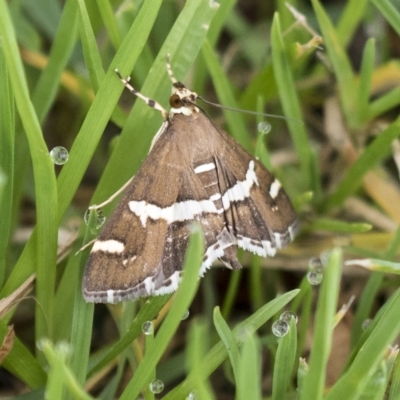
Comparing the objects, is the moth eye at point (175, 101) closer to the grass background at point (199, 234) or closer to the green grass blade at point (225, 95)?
the grass background at point (199, 234)

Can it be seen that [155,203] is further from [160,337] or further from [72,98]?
[72,98]

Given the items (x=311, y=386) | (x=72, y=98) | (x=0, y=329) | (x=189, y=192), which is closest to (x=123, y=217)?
(x=189, y=192)

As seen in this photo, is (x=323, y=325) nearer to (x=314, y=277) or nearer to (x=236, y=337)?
(x=236, y=337)

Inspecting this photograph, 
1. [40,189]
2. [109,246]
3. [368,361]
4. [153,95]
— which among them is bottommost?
[368,361]

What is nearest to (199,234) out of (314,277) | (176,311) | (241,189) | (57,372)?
(176,311)

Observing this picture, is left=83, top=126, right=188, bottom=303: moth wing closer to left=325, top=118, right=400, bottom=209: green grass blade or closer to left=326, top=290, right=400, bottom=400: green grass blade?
left=326, top=290, right=400, bottom=400: green grass blade

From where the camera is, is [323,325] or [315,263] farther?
[315,263]

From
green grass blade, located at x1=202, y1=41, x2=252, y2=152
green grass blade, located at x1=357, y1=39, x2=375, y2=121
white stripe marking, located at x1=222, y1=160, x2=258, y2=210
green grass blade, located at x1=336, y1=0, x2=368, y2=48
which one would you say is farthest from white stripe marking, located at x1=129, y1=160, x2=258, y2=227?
green grass blade, located at x1=336, y1=0, x2=368, y2=48
